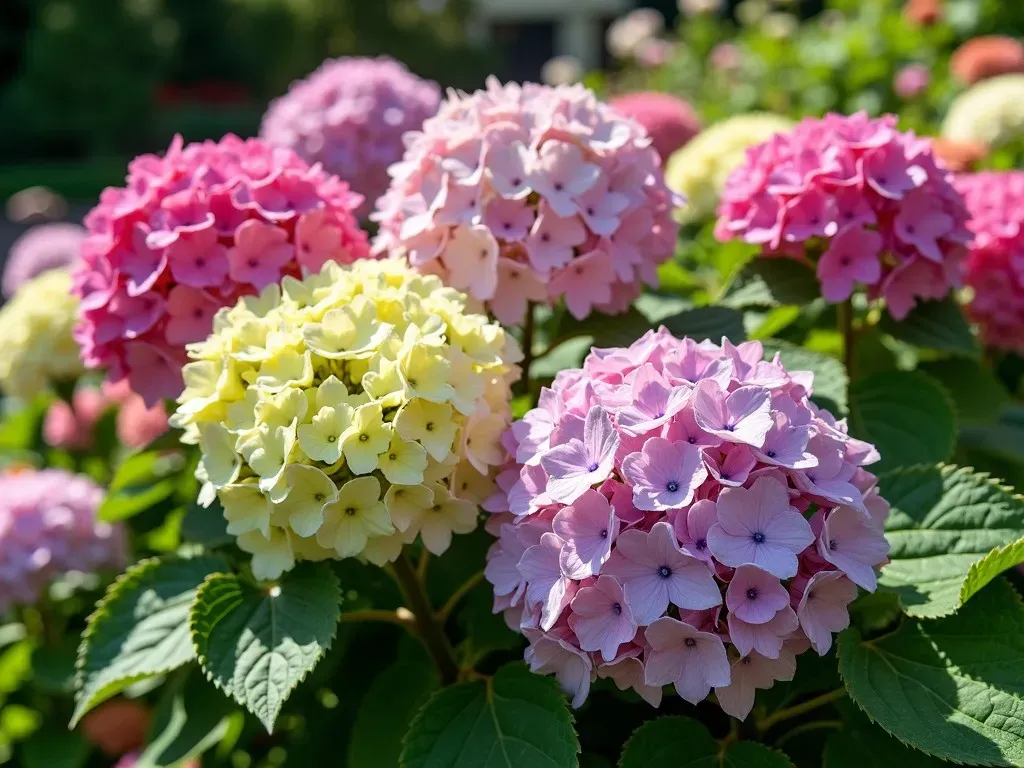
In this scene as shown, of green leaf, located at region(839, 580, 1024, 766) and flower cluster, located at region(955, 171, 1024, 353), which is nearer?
green leaf, located at region(839, 580, 1024, 766)

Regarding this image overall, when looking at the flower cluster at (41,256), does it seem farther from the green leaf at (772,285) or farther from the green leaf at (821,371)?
the green leaf at (821,371)

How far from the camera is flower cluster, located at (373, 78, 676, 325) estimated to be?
1356 mm

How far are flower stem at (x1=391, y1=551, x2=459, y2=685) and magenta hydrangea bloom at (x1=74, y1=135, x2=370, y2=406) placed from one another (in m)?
0.46

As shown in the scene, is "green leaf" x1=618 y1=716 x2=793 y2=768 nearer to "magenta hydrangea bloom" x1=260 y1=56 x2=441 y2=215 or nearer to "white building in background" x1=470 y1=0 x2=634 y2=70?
"magenta hydrangea bloom" x1=260 y1=56 x2=441 y2=215

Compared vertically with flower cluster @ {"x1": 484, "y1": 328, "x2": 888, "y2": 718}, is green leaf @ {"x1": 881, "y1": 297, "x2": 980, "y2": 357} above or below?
below

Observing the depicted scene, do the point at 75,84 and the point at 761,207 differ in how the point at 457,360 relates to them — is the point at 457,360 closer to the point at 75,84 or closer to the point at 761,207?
the point at 761,207

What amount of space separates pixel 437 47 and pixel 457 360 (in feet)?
70.1

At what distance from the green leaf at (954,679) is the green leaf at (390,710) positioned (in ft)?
1.89

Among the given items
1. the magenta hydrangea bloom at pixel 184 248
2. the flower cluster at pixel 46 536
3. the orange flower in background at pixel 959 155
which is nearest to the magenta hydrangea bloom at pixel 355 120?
the magenta hydrangea bloom at pixel 184 248

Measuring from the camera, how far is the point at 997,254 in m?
1.80

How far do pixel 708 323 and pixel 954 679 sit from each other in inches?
24.3

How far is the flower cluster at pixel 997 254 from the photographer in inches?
70.4

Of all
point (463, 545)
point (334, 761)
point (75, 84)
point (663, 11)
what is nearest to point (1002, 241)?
point (463, 545)

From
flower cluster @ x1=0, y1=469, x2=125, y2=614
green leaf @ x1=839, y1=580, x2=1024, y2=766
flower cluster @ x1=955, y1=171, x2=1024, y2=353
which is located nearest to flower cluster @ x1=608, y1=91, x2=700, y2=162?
flower cluster @ x1=955, y1=171, x2=1024, y2=353
